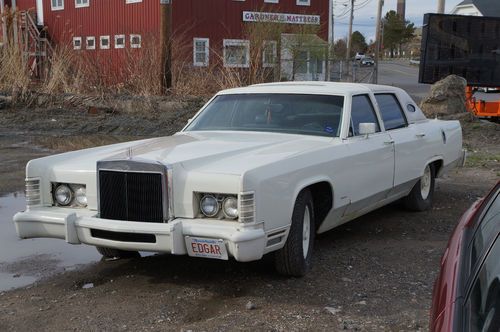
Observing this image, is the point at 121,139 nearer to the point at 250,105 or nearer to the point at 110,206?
the point at 250,105

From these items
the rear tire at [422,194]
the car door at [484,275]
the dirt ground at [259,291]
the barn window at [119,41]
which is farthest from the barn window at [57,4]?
the car door at [484,275]

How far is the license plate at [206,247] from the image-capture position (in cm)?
415

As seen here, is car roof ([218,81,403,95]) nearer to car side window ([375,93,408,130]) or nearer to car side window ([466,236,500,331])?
car side window ([375,93,408,130])

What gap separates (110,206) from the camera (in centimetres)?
449

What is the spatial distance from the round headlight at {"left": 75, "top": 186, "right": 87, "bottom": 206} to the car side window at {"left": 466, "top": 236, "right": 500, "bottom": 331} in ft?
10.7

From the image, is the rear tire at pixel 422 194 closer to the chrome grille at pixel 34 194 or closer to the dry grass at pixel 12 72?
the chrome grille at pixel 34 194

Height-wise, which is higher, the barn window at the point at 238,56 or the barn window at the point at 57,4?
the barn window at the point at 57,4

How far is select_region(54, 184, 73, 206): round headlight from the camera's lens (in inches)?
188

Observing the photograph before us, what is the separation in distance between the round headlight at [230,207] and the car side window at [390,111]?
272cm

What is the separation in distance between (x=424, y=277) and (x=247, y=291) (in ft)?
4.85

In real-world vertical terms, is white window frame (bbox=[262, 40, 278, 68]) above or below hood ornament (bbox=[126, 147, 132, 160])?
above

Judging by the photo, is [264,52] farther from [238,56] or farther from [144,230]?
[144,230]

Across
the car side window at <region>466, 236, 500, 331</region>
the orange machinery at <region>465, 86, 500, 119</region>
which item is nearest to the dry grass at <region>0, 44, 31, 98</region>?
the orange machinery at <region>465, 86, 500, 119</region>

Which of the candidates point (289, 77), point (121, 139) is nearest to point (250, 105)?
point (121, 139)
